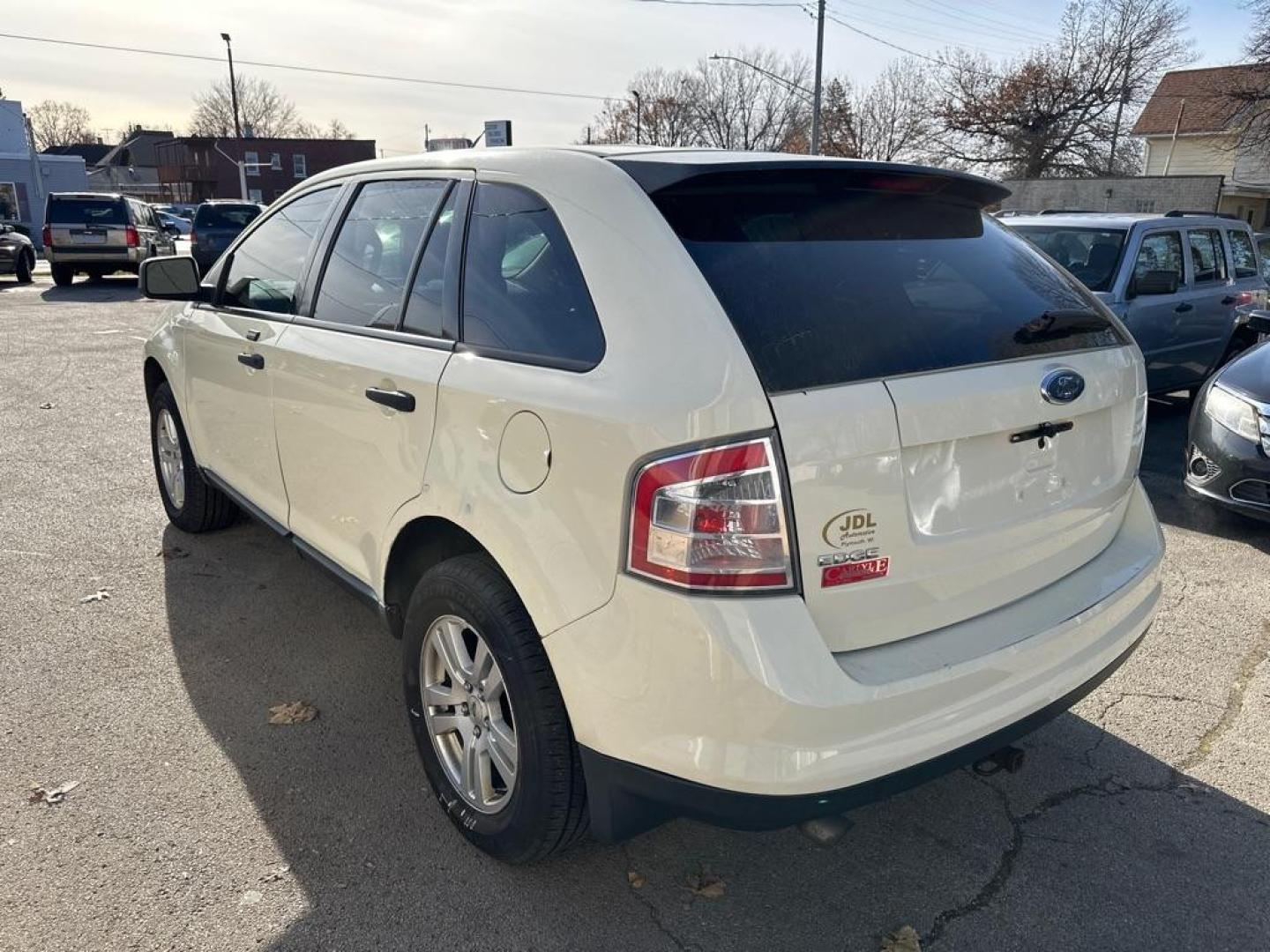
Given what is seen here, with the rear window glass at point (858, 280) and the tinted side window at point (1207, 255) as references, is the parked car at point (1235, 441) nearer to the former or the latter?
the rear window glass at point (858, 280)

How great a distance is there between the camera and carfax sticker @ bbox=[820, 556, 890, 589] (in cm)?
193

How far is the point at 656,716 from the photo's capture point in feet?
6.31

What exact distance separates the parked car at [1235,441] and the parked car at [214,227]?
18.4m

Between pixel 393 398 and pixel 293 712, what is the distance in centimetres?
137

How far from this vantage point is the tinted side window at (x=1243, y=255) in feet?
28.3

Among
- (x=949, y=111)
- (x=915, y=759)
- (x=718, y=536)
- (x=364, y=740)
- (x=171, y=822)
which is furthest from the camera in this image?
(x=949, y=111)

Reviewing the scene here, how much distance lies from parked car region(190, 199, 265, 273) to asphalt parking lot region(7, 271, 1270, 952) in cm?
1701

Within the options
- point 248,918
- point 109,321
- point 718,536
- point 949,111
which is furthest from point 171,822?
point 949,111

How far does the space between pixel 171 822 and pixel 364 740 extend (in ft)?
2.08

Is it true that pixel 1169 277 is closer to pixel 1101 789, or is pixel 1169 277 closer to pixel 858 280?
pixel 1101 789

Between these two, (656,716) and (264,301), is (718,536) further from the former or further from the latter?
(264,301)

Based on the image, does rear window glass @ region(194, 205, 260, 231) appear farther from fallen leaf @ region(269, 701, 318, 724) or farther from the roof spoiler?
the roof spoiler

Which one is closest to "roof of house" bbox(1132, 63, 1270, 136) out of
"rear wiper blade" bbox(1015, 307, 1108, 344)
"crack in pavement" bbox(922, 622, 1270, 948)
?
"crack in pavement" bbox(922, 622, 1270, 948)

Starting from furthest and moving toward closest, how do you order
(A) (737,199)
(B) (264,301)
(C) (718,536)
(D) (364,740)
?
1. (B) (264,301)
2. (D) (364,740)
3. (A) (737,199)
4. (C) (718,536)
